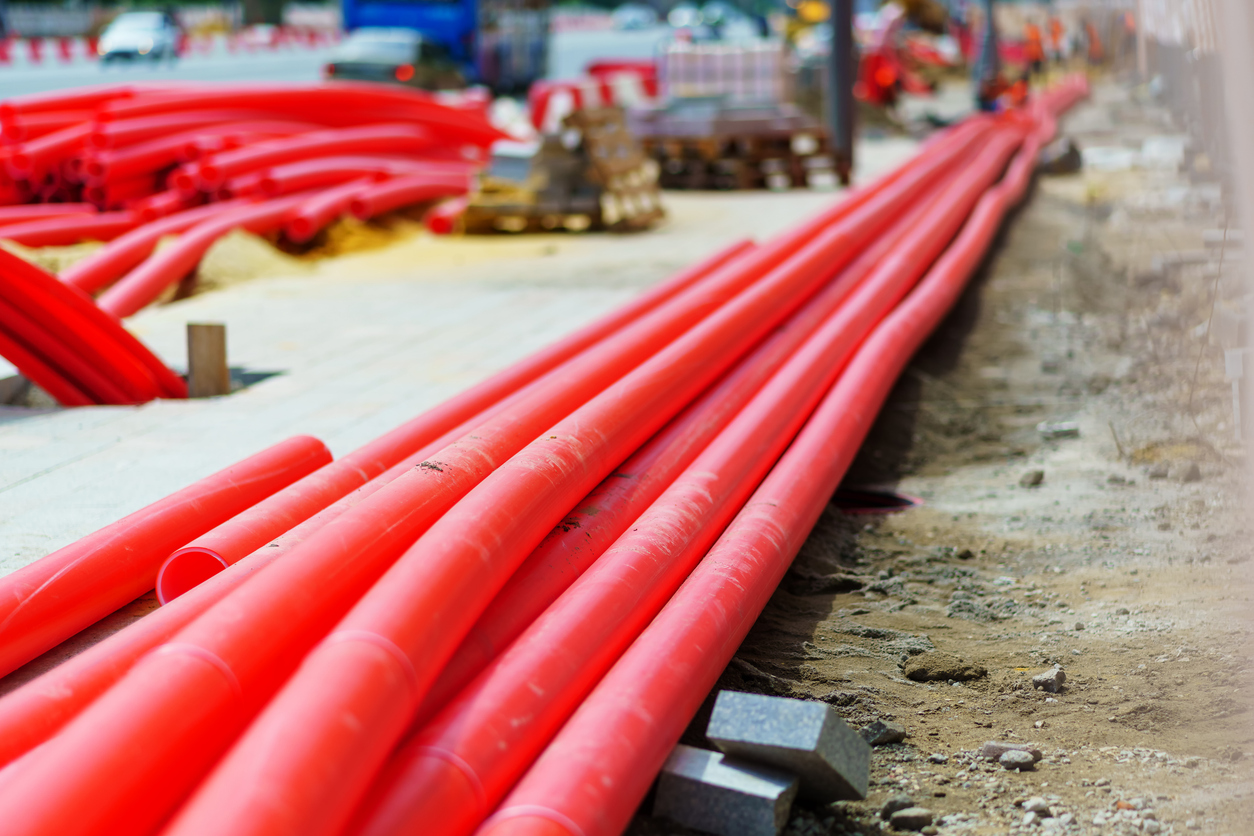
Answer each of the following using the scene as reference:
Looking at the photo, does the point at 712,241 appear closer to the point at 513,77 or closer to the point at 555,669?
the point at 555,669

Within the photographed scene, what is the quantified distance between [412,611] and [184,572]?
1.37 meters

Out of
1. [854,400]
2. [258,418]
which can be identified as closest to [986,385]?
[854,400]

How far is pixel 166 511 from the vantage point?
13.0ft

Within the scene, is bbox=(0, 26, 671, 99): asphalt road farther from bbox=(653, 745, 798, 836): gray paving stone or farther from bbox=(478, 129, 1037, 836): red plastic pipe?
bbox=(653, 745, 798, 836): gray paving stone

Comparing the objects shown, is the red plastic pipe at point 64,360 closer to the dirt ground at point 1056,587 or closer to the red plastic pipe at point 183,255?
the red plastic pipe at point 183,255

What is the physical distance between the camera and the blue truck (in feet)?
95.1

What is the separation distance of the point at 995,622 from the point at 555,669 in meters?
1.98

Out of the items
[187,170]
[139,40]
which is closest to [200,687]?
[187,170]

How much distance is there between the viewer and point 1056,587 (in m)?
4.40

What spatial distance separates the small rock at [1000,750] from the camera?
3.15 metres

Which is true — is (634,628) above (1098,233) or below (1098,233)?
below

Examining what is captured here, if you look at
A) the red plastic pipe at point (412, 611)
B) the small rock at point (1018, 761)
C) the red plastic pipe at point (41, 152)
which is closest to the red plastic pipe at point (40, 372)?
the red plastic pipe at point (412, 611)

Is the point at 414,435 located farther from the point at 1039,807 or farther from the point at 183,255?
the point at 183,255

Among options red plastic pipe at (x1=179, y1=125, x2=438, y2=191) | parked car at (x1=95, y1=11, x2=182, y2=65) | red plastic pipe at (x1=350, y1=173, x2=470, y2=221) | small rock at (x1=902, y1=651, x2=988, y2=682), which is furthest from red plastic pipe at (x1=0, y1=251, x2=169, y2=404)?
parked car at (x1=95, y1=11, x2=182, y2=65)
